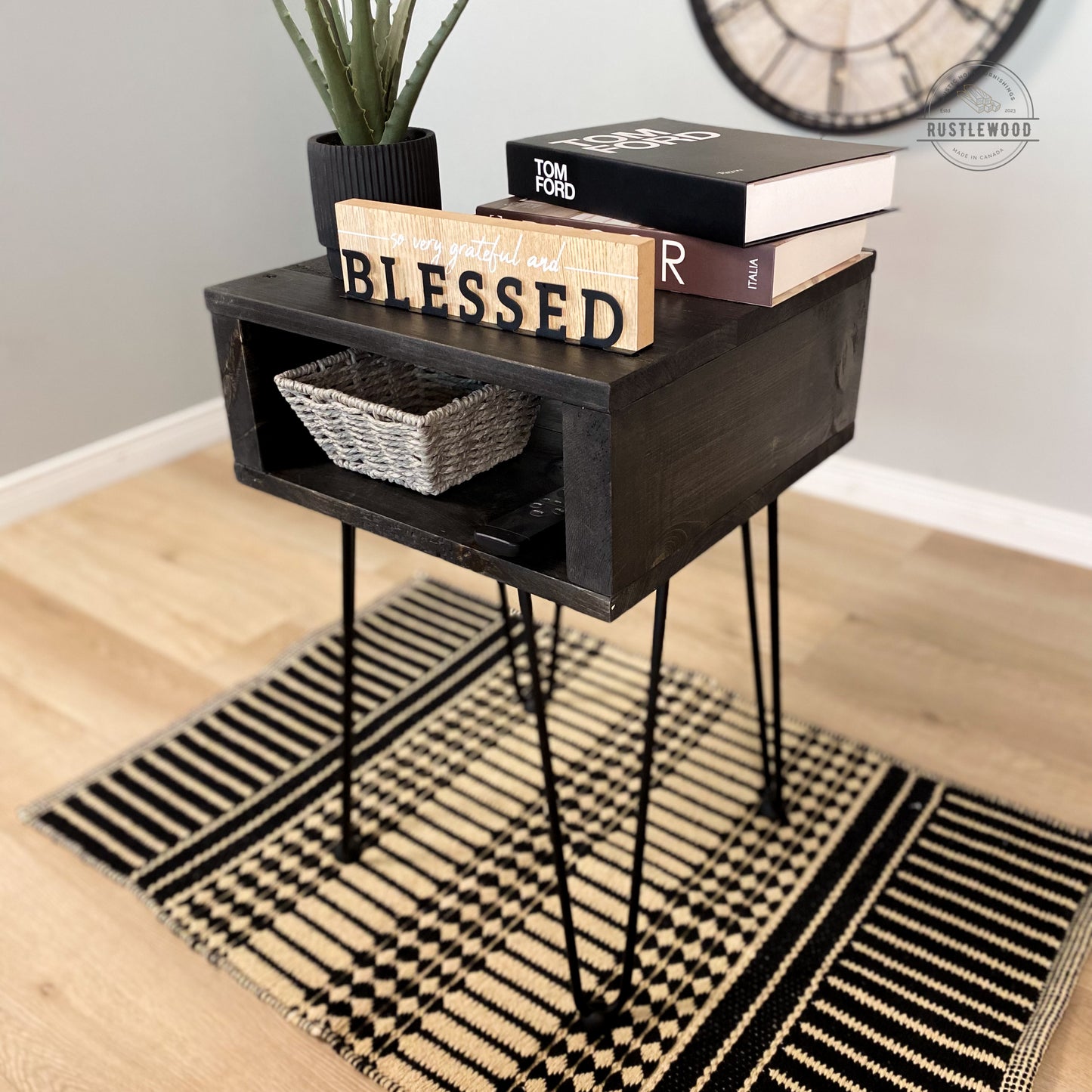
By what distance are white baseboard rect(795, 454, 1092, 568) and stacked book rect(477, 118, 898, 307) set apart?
1.18 metres

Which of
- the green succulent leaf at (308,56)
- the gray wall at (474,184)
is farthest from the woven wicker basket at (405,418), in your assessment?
the gray wall at (474,184)

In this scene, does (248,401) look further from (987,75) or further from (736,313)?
(987,75)

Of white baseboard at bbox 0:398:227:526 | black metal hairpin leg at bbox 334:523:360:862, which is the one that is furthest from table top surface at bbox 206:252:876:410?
white baseboard at bbox 0:398:227:526

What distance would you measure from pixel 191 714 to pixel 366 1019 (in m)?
0.66

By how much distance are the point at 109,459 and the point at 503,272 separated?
6.03 feet

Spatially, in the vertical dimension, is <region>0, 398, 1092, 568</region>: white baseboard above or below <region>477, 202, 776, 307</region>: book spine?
below

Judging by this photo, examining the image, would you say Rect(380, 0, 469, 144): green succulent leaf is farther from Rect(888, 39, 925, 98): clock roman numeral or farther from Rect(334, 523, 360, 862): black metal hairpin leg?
Rect(888, 39, 925, 98): clock roman numeral

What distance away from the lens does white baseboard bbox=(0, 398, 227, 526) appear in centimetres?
225

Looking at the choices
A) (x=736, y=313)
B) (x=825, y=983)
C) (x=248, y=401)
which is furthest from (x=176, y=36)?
(x=825, y=983)

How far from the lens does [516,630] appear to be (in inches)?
72.0

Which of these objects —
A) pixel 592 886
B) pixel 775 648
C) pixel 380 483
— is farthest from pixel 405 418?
pixel 592 886

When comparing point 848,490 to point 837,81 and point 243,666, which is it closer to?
point 837,81

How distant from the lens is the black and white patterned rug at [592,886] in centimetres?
113

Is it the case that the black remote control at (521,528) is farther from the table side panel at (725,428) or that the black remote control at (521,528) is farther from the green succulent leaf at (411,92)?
the green succulent leaf at (411,92)
